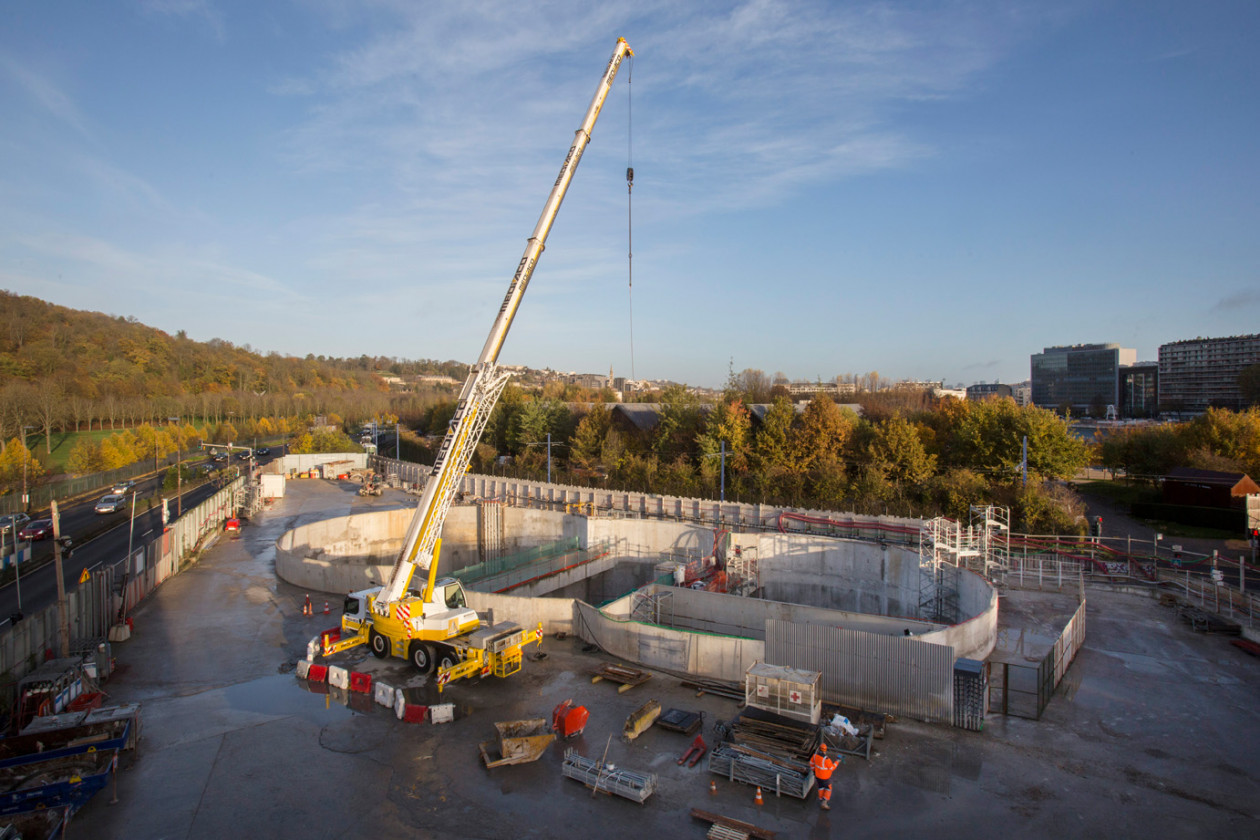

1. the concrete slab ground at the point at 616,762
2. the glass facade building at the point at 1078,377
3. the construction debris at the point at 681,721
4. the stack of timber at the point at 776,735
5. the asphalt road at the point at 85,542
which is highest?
the glass facade building at the point at 1078,377

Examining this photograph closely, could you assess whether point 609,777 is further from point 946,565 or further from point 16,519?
point 16,519

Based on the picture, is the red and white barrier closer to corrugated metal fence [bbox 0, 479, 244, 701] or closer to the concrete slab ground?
the concrete slab ground

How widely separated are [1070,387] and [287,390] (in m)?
195

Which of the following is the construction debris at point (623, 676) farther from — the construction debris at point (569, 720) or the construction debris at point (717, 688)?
the construction debris at point (569, 720)

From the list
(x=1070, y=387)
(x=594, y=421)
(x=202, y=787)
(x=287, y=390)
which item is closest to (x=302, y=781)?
(x=202, y=787)

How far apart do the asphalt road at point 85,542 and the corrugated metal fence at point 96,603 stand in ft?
5.07

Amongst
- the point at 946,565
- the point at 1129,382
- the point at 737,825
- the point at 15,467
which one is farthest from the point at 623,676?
the point at 1129,382

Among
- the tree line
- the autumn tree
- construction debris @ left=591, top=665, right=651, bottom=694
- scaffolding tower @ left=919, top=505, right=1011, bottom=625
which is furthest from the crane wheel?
the autumn tree

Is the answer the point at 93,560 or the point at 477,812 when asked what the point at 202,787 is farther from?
the point at 93,560

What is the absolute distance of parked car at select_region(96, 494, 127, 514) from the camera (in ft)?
144

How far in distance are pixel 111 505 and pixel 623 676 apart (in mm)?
44224

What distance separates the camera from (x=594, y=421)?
68.1m

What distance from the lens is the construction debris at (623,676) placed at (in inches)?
648

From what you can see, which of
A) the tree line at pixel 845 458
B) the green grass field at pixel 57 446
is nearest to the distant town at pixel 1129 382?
the tree line at pixel 845 458
